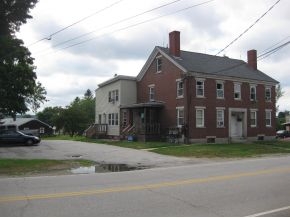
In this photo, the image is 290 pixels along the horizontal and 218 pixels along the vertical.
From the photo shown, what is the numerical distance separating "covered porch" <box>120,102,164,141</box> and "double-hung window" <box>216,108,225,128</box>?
5039 millimetres

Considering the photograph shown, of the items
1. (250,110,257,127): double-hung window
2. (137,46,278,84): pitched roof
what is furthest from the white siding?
(250,110,257,127): double-hung window

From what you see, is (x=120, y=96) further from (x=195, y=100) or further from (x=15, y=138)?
(x=15, y=138)

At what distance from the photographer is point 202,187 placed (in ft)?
39.3

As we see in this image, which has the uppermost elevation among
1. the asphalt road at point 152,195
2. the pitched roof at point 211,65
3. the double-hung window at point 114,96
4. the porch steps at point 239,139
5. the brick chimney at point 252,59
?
the brick chimney at point 252,59

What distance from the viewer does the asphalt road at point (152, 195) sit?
8773 mm

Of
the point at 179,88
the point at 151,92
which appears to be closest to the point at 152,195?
the point at 179,88

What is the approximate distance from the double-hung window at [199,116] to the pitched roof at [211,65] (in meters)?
3.20

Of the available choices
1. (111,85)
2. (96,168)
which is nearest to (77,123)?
(111,85)

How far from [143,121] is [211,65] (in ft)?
27.3

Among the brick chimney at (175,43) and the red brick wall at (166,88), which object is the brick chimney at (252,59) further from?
the red brick wall at (166,88)

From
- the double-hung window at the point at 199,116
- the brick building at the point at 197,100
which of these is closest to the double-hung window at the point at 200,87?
the brick building at the point at 197,100

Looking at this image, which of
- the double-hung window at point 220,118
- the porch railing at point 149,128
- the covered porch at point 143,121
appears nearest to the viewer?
the porch railing at point 149,128

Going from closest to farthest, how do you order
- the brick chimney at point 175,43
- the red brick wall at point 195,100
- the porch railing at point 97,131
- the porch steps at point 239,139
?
the red brick wall at point 195,100 → the brick chimney at point 175,43 → the porch steps at point 239,139 → the porch railing at point 97,131

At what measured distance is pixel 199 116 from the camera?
1438 inches
